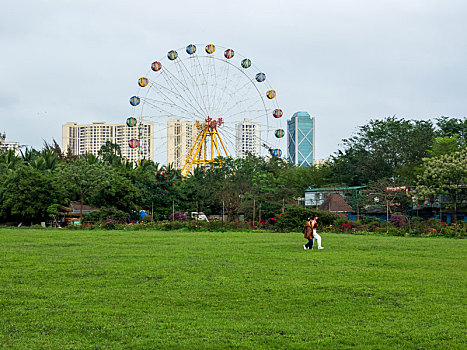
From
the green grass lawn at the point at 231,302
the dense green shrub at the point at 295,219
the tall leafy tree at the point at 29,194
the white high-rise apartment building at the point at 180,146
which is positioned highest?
the white high-rise apartment building at the point at 180,146

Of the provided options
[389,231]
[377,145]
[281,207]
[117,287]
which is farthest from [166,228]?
[377,145]

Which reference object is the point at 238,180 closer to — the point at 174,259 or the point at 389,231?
the point at 389,231

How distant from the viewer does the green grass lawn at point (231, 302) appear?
275 inches

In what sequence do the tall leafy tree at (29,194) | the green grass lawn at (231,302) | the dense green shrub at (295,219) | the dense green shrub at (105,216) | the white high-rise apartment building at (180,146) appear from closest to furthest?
the green grass lawn at (231,302) < the dense green shrub at (295,219) < the dense green shrub at (105,216) < the tall leafy tree at (29,194) < the white high-rise apartment building at (180,146)

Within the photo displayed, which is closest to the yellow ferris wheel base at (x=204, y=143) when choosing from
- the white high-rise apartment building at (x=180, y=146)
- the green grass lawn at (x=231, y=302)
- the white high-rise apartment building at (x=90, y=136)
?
the white high-rise apartment building at (x=180, y=146)

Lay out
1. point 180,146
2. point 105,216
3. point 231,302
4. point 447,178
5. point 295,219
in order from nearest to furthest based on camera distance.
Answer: point 231,302, point 295,219, point 105,216, point 447,178, point 180,146

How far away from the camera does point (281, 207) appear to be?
3834cm

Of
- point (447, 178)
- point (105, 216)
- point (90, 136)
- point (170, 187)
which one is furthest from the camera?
point (90, 136)

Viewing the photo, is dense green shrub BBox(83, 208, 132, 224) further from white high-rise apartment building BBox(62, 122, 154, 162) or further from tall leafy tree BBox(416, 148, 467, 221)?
white high-rise apartment building BBox(62, 122, 154, 162)

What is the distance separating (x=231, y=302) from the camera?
915cm

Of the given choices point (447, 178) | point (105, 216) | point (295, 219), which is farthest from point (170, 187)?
point (447, 178)

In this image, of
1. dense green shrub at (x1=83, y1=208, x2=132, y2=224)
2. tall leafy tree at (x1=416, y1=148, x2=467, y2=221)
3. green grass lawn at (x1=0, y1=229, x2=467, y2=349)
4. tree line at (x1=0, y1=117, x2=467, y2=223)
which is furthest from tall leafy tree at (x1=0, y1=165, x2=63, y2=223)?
tall leafy tree at (x1=416, y1=148, x2=467, y2=221)

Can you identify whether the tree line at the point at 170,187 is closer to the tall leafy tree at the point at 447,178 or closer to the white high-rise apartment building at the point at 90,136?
the tall leafy tree at the point at 447,178

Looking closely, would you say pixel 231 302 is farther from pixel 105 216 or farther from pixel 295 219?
pixel 105 216
